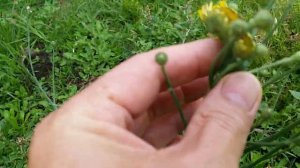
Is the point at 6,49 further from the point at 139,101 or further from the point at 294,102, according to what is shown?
the point at 139,101

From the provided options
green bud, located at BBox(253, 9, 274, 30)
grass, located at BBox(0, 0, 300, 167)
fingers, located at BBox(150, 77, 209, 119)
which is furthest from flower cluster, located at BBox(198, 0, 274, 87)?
grass, located at BBox(0, 0, 300, 167)

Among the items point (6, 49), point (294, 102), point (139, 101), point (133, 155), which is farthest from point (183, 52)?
point (6, 49)

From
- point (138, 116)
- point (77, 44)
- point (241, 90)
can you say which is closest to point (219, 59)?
point (241, 90)

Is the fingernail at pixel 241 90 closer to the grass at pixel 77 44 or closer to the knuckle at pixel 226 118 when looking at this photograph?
the knuckle at pixel 226 118

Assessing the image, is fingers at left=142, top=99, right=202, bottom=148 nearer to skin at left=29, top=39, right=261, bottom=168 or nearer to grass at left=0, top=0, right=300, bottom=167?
skin at left=29, top=39, right=261, bottom=168

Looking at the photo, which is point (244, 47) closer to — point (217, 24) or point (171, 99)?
point (217, 24)

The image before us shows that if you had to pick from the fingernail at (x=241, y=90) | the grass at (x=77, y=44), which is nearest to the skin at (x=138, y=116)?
the fingernail at (x=241, y=90)
